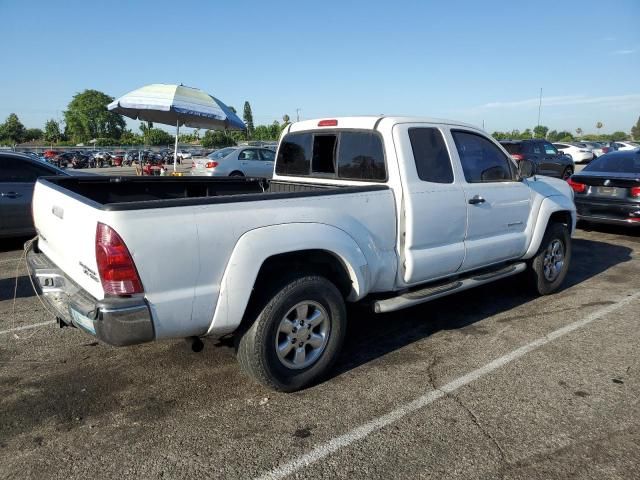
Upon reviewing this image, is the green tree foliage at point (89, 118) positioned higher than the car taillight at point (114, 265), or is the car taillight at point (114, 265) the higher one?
the green tree foliage at point (89, 118)

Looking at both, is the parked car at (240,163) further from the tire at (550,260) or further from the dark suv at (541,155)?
the tire at (550,260)

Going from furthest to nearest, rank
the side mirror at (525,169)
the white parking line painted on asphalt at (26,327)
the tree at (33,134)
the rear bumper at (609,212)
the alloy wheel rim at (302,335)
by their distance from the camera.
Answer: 1. the tree at (33,134)
2. the rear bumper at (609,212)
3. the side mirror at (525,169)
4. the white parking line painted on asphalt at (26,327)
5. the alloy wheel rim at (302,335)

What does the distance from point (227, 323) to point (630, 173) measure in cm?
830

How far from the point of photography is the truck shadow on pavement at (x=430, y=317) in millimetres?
4098

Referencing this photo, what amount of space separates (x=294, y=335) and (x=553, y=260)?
360cm

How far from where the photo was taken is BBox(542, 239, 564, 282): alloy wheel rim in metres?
5.47

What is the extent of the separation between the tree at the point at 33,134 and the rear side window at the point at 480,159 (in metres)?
122

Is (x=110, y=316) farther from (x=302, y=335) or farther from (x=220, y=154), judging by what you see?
(x=220, y=154)

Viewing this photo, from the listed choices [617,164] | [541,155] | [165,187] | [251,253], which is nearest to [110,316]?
[251,253]

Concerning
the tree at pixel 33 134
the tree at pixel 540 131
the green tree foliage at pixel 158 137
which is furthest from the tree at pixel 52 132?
the tree at pixel 540 131

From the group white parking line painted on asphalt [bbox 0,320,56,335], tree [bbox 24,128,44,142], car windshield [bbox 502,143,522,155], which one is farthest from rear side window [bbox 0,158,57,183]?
tree [bbox 24,128,44,142]

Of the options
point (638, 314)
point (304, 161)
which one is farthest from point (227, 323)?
point (638, 314)

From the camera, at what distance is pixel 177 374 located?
3.63 metres

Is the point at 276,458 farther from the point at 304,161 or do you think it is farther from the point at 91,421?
the point at 304,161
